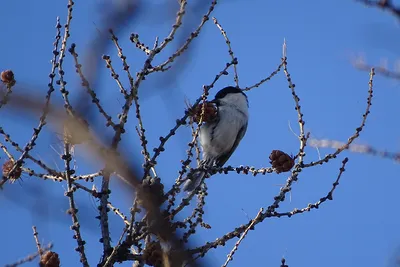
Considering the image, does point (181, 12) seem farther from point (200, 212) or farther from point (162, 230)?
point (200, 212)

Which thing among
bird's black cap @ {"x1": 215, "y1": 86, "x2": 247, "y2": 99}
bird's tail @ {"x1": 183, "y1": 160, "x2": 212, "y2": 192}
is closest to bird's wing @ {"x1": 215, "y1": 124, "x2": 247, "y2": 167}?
bird's black cap @ {"x1": 215, "y1": 86, "x2": 247, "y2": 99}

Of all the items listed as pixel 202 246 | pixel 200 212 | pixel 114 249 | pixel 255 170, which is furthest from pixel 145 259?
pixel 255 170

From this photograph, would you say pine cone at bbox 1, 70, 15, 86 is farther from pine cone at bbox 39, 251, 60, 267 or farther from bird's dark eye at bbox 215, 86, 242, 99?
bird's dark eye at bbox 215, 86, 242, 99

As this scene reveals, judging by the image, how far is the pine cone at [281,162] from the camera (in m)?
3.28

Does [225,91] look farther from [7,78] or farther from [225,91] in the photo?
[7,78]

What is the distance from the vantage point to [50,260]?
2312mm

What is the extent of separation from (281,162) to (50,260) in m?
1.50

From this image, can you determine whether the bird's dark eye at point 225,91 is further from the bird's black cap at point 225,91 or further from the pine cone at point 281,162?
the pine cone at point 281,162

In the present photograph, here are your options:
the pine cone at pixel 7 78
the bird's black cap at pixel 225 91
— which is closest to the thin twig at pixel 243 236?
the pine cone at pixel 7 78

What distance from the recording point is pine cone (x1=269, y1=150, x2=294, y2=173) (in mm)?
3281

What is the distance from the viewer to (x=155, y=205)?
0.94 metres

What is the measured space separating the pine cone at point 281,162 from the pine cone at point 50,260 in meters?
1.43

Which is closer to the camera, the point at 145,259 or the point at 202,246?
the point at 145,259

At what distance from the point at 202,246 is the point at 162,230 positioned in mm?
1505
